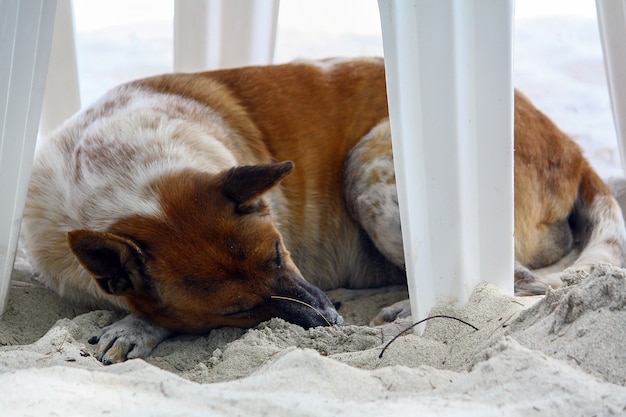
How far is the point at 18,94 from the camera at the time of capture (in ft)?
9.11

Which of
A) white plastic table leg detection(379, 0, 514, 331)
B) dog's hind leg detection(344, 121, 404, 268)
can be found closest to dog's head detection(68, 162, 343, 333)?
white plastic table leg detection(379, 0, 514, 331)

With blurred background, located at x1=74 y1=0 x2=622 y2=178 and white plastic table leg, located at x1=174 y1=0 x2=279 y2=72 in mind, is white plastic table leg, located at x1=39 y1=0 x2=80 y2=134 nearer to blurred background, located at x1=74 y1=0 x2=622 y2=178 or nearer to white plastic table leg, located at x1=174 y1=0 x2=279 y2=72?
white plastic table leg, located at x1=174 y1=0 x2=279 y2=72

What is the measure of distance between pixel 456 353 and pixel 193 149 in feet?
5.45

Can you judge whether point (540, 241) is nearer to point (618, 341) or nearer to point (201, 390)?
point (618, 341)

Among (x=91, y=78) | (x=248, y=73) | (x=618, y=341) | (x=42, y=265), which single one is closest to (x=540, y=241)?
(x=248, y=73)

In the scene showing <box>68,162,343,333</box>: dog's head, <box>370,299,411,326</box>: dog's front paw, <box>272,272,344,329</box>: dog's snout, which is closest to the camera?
<box>68,162,343,333</box>: dog's head

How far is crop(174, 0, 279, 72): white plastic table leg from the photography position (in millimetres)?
4449

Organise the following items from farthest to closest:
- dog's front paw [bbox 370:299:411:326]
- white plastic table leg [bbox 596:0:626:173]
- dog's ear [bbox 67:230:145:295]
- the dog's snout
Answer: white plastic table leg [bbox 596:0:626:173]
dog's front paw [bbox 370:299:411:326]
the dog's snout
dog's ear [bbox 67:230:145:295]

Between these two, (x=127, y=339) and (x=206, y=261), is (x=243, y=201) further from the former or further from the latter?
(x=127, y=339)

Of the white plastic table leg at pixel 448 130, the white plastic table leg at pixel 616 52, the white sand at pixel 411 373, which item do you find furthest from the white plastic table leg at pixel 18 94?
the white plastic table leg at pixel 616 52

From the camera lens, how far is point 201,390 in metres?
1.75

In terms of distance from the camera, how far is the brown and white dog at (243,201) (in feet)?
9.29

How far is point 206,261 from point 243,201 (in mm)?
266

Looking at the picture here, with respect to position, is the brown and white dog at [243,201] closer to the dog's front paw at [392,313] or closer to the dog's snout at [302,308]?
the dog's snout at [302,308]
